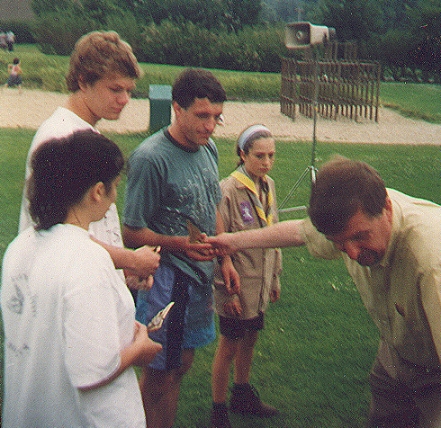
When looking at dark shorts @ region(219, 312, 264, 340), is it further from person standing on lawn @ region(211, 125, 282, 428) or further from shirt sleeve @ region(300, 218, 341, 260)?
shirt sleeve @ region(300, 218, 341, 260)

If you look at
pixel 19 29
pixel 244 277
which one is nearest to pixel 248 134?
pixel 244 277

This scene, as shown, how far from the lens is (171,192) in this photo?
118 inches

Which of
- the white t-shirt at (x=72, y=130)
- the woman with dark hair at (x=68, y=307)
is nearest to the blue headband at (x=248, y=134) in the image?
the white t-shirt at (x=72, y=130)

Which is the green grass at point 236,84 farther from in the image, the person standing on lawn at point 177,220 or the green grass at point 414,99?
the person standing on lawn at point 177,220

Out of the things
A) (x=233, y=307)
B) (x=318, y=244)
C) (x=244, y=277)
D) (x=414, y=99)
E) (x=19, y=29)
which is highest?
(x=19, y=29)

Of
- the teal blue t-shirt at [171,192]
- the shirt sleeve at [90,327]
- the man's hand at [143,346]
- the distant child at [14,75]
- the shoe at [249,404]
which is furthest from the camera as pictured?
the distant child at [14,75]

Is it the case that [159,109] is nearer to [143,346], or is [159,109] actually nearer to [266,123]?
[266,123]

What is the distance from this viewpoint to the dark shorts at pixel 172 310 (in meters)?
3.05

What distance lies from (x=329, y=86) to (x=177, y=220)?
17492 millimetres

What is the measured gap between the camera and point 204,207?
3125mm

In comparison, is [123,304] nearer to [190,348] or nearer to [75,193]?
[75,193]

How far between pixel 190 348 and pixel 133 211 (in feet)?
2.60

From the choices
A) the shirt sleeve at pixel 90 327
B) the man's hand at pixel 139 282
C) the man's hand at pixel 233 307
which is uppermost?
the shirt sleeve at pixel 90 327

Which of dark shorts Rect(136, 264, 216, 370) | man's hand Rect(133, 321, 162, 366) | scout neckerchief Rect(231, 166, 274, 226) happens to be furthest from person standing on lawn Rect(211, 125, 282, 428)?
man's hand Rect(133, 321, 162, 366)
